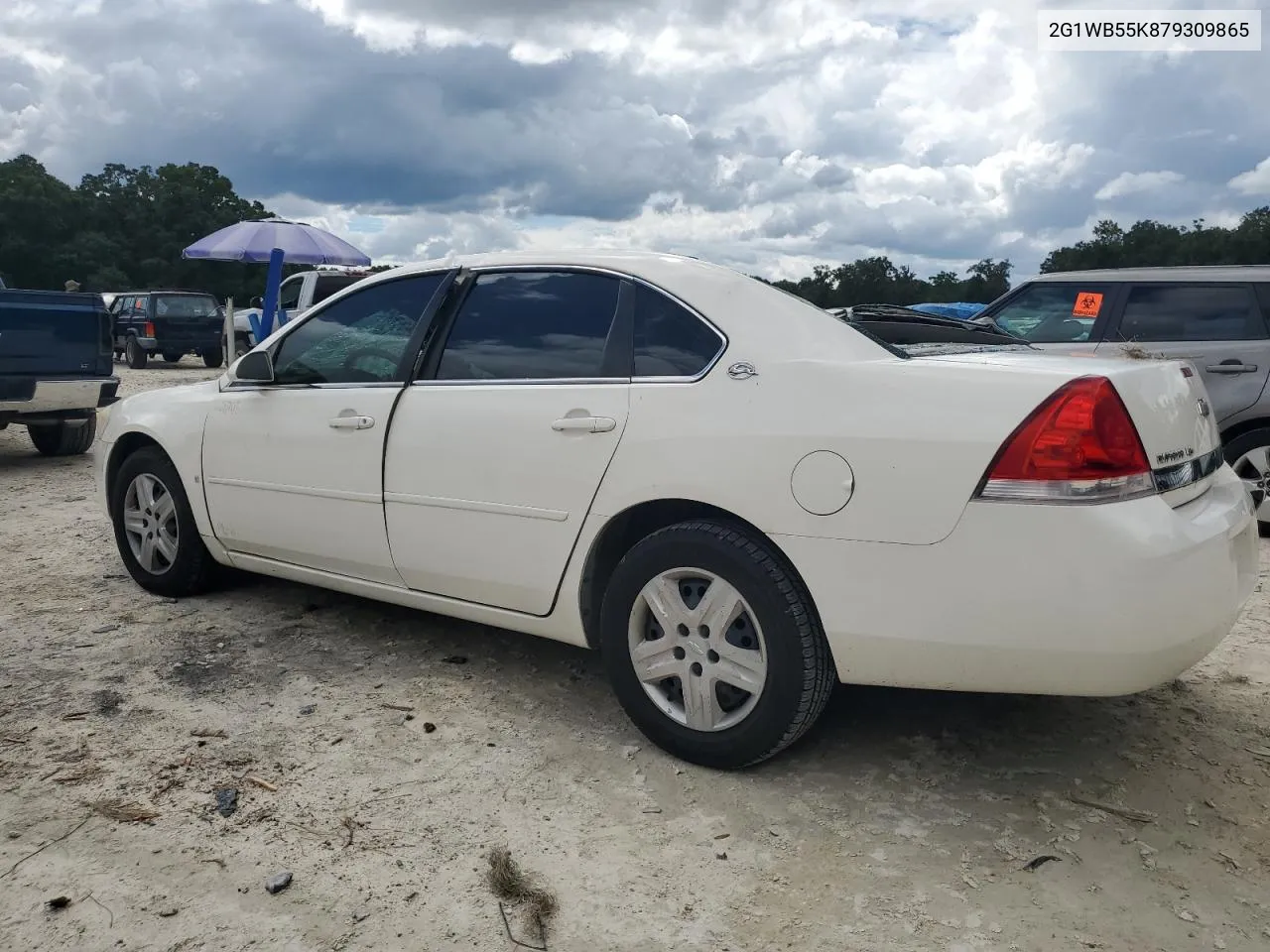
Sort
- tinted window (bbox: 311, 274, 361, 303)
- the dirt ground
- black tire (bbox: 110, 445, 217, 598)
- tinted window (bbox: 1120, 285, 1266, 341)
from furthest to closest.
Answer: tinted window (bbox: 311, 274, 361, 303) < tinted window (bbox: 1120, 285, 1266, 341) < black tire (bbox: 110, 445, 217, 598) < the dirt ground

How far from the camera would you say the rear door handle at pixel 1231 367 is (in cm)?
642

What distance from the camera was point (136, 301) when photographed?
21391mm

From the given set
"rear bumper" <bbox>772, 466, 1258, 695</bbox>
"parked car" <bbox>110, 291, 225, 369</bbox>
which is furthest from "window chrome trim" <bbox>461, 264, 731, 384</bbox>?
"parked car" <bbox>110, 291, 225, 369</bbox>

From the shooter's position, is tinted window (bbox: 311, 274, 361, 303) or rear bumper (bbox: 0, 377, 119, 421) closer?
rear bumper (bbox: 0, 377, 119, 421)

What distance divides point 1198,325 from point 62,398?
890cm

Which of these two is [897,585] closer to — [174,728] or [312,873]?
[312,873]

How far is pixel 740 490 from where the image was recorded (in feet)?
8.99

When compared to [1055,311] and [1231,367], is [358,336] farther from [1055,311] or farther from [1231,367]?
[1231,367]

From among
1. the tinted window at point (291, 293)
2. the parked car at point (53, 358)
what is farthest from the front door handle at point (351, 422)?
the tinted window at point (291, 293)

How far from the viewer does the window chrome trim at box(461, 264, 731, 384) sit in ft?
9.58

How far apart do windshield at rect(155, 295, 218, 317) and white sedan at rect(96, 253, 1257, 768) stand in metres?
18.8

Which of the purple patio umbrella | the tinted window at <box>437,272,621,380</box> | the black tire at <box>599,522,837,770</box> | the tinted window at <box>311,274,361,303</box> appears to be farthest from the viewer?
the tinted window at <box>311,274,361,303</box>

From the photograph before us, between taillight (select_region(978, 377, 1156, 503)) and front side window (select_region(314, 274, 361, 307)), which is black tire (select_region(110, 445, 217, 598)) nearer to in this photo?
taillight (select_region(978, 377, 1156, 503))

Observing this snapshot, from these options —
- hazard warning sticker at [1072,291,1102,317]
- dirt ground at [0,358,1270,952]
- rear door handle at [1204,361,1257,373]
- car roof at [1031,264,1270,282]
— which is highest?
car roof at [1031,264,1270,282]
